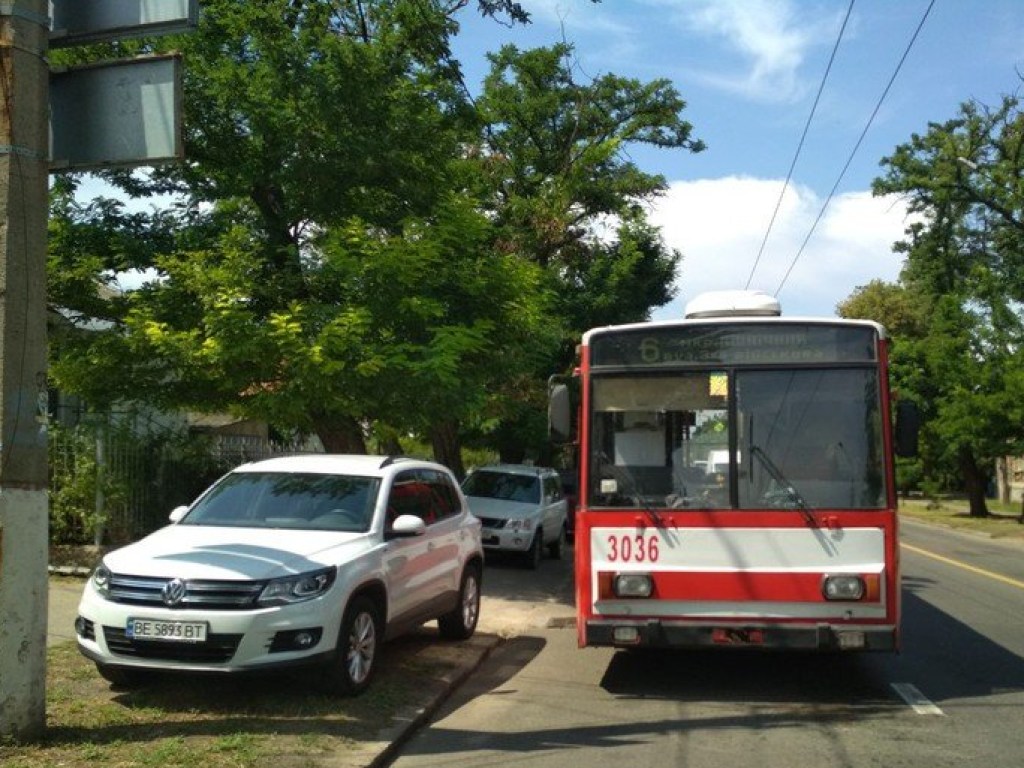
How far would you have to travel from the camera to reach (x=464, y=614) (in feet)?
33.7

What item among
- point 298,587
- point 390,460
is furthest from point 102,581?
point 390,460

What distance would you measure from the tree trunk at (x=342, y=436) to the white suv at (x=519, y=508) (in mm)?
2944

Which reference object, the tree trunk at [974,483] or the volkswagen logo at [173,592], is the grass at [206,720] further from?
the tree trunk at [974,483]

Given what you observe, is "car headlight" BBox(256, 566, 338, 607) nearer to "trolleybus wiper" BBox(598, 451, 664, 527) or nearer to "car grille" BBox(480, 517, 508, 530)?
"trolleybus wiper" BBox(598, 451, 664, 527)

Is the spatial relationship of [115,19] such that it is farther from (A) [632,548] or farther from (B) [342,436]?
(B) [342,436]

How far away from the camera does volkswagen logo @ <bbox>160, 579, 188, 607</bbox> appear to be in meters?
6.85

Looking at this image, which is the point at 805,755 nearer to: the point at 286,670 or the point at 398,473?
A: the point at 286,670

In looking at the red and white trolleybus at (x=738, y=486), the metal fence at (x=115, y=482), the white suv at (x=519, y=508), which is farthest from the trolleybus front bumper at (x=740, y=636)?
the white suv at (x=519, y=508)

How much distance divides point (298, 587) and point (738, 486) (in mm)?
3345

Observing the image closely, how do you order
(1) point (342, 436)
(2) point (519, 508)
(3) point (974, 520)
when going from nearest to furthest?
(1) point (342, 436)
(2) point (519, 508)
(3) point (974, 520)

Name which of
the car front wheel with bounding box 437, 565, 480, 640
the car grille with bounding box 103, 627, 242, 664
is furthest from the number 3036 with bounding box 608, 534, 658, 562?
the car grille with bounding box 103, 627, 242, 664

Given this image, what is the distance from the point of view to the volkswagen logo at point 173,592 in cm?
685

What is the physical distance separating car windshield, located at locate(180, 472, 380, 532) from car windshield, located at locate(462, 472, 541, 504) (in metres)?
9.94

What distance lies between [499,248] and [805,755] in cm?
1897
